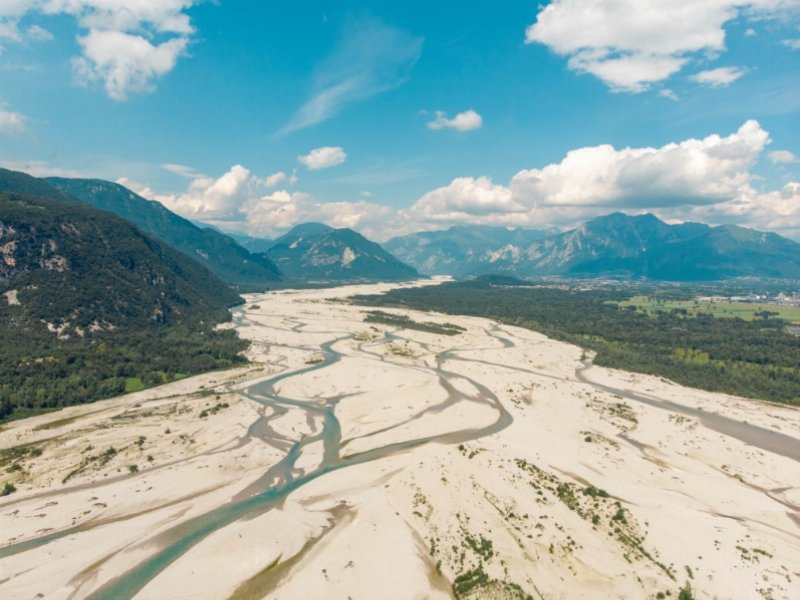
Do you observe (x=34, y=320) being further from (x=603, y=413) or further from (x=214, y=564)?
(x=603, y=413)

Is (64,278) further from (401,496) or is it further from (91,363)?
(401,496)

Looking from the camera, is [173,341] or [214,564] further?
[173,341]

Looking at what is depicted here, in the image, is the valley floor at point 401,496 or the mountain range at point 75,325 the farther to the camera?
the mountain range at point 75,325

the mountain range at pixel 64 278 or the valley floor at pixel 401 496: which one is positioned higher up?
the mountain range at pixel 64 278

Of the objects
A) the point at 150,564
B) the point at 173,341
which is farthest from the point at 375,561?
the point at 173,341

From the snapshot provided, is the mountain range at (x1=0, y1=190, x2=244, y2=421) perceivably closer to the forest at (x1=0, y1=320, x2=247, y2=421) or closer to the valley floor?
the forest at (x1=0, y1=320, x2=247, y2=421)

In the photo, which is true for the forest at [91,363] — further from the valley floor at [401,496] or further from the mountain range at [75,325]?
the valley floor at [401,496]

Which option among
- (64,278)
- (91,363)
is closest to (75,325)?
(64,278)

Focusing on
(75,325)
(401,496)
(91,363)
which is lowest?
(401,496)

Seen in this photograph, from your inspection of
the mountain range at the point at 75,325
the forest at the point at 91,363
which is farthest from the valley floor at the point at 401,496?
the mountain range at the point at 75,325
